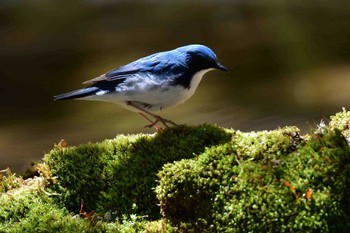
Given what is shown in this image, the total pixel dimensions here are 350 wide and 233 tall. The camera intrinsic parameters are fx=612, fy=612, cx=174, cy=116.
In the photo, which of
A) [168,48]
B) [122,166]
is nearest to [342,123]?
[122,166]

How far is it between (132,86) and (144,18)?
322 centimetres

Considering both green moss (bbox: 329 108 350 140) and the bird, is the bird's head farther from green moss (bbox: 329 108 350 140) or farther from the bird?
green moss (bbox: 329 108 350 140)

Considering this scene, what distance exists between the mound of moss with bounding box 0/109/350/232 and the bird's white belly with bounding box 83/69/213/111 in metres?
0.23

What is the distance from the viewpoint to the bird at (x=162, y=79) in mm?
3857

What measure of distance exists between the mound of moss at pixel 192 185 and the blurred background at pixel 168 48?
2.40 m

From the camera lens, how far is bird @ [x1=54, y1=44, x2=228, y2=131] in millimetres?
3857

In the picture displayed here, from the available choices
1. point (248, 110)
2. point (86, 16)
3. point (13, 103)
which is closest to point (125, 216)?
point (248, 110)

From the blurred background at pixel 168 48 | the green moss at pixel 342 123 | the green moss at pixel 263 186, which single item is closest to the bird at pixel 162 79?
the green moss at pixel 263 186

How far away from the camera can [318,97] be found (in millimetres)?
6453

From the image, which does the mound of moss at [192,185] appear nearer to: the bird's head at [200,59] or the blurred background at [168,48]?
the bird's head at [200,59]

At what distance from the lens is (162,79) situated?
386 centimetres

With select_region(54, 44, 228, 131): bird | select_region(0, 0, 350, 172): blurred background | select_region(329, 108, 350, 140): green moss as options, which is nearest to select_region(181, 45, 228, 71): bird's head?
select_region(54, 44, 228, 131): bird

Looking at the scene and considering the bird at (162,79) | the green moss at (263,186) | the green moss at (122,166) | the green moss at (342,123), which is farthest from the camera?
the bird at (162,79)

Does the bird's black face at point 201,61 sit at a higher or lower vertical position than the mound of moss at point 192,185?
higher
